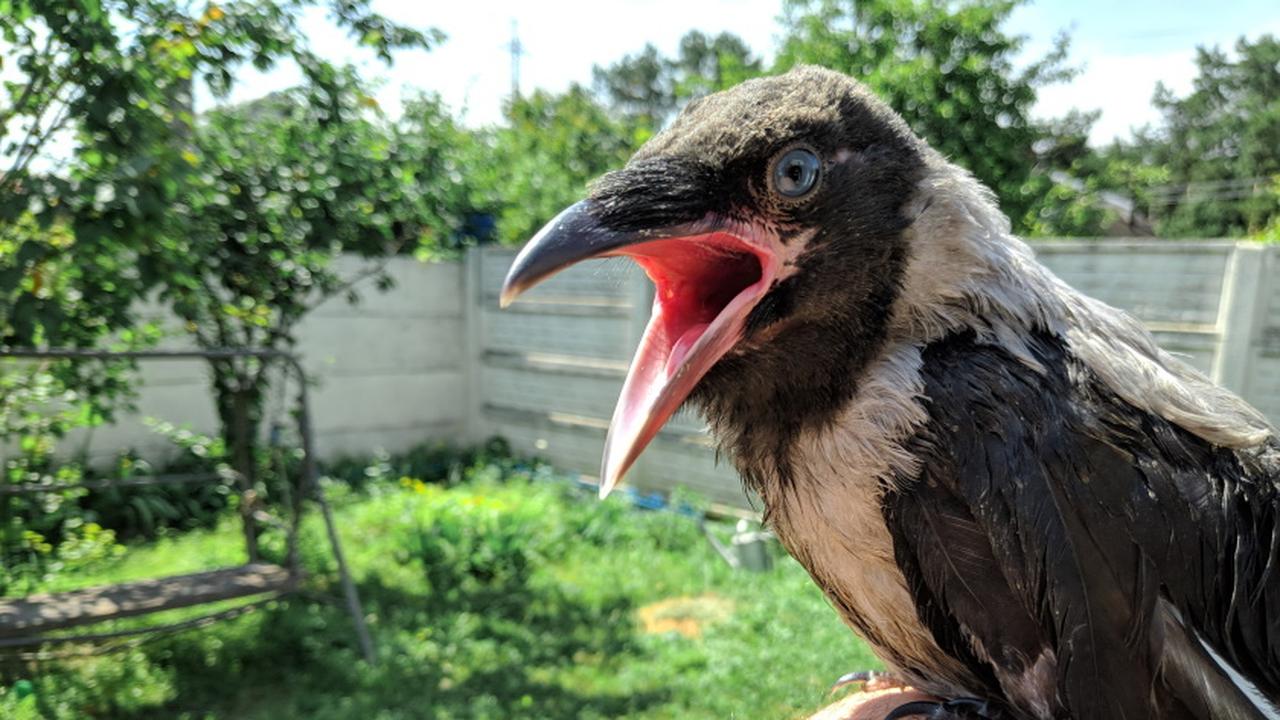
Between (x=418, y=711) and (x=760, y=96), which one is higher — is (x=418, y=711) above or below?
below

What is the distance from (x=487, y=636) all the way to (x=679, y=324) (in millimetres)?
4419

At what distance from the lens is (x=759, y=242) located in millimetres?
1380

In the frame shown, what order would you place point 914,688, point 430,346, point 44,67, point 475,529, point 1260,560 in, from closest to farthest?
point 1260,560
point 914,688
point 44,67
point 475,529
point 430,346

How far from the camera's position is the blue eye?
1376mm

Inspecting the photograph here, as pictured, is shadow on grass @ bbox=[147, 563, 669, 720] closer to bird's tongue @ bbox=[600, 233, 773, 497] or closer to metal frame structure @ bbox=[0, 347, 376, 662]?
metal frame structure @ bbox=[0, 347, 376, 662]

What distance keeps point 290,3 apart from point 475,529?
12.7 ft

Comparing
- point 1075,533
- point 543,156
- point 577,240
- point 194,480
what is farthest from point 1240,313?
point 543,156

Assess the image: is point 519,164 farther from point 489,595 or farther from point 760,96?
point 760,96

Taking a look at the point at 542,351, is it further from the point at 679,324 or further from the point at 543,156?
the point at 679,324

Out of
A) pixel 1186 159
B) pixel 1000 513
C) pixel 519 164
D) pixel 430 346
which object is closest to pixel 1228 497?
pixel 1000 513

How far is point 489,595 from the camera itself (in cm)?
598

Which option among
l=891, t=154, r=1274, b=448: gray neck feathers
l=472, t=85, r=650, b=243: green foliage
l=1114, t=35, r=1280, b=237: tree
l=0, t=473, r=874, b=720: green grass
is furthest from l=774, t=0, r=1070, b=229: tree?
l=1114, t=35, r=1280, b=237: tree

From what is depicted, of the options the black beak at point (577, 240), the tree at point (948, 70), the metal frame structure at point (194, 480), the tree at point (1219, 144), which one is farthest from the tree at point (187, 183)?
the tree at point (1219, 144)

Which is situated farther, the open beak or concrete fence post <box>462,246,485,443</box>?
concrete fence post <box>462,246,485,443</box>
